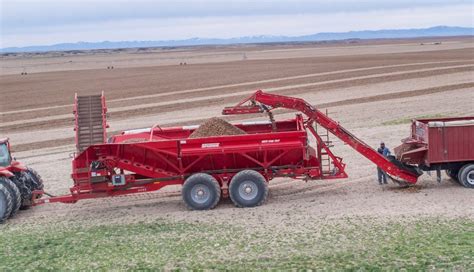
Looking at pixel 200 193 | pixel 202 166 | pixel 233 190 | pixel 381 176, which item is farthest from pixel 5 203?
pixel 381 176

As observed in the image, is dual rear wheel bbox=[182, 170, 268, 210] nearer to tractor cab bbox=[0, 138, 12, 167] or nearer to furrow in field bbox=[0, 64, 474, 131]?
tractor cab bbox=[0, 138, 12, 167]

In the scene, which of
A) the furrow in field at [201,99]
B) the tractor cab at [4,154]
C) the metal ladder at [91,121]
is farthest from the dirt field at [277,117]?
the metal ladder at [91,121]

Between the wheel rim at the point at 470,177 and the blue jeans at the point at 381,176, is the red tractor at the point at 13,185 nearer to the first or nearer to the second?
the blue jeans at the point at 381,176

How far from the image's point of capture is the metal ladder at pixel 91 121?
16.6m

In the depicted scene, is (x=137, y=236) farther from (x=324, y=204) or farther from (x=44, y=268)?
(x=324, y=204)

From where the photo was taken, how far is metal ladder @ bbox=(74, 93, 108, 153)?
1664 centimetres

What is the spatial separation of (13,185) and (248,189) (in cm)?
562

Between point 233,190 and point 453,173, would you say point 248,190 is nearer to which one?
point 233,190

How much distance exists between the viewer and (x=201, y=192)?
15.4 m

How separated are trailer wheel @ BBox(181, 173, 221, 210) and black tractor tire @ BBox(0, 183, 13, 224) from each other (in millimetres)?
4032

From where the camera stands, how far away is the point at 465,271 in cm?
1019

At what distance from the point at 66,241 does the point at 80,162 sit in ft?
9.09

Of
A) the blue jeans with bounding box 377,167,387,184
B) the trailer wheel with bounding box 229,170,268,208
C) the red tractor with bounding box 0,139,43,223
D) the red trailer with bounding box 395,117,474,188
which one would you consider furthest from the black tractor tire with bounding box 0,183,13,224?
the red trailer with bounding box 395,117,474,188

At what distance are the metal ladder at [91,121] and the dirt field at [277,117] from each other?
1.72 m
